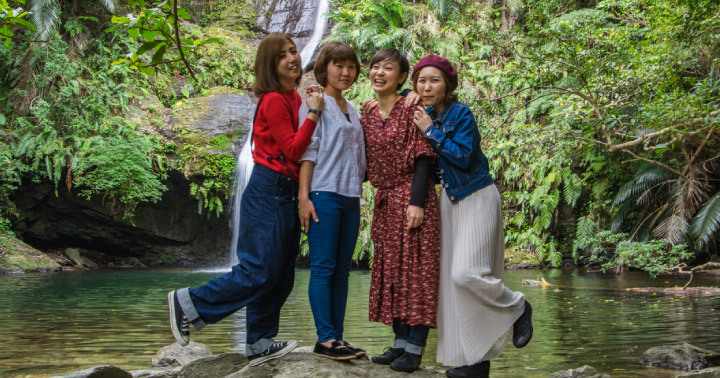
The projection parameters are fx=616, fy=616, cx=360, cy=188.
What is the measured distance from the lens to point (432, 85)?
3490 millimetres

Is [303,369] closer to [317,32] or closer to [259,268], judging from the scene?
[259,268]

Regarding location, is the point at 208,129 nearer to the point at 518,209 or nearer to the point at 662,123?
the point at 518,209

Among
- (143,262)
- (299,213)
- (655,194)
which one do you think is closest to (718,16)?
(299,213)

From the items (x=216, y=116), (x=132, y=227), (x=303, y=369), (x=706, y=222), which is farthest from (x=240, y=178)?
(x=303, y=369)

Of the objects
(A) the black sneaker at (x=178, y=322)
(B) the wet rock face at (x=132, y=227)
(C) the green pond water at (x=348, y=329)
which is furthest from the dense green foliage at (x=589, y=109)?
(B) the wet rock face at (x=132, y=227)

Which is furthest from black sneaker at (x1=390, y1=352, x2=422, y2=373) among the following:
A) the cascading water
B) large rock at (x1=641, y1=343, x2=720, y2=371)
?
the cascading water

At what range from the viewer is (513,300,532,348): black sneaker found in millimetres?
3293

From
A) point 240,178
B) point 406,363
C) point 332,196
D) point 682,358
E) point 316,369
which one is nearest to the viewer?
point 316,369

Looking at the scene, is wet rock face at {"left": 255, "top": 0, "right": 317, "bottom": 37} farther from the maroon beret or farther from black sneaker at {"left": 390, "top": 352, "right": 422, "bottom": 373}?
black sneaker at {"left": 390, "top": 352, "right": 422, "bottom": 373}

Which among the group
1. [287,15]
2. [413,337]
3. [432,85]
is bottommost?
[413,337]

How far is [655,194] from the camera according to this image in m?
14.8

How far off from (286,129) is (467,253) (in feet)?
3.91

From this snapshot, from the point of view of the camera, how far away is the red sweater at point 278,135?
3328 mm

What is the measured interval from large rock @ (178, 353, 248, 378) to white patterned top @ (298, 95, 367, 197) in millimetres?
1115
